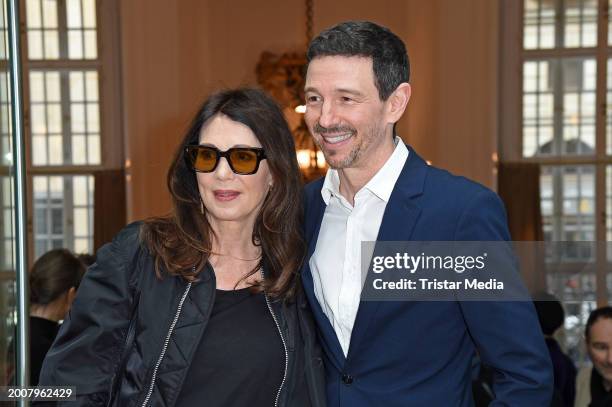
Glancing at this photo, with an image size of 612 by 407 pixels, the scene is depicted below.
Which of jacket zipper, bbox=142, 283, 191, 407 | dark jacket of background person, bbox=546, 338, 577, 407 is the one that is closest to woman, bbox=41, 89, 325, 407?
jacket zipper, bbox=142, 283, 191, 407

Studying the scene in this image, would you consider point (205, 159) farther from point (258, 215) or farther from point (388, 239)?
point (388, 239)

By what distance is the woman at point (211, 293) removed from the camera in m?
2.09

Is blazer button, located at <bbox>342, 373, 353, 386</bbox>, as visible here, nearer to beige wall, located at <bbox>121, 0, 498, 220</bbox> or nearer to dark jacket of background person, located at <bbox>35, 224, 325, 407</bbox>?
dark jacket of background person, located at <bbox>35, 224, 325, 407</bbox>

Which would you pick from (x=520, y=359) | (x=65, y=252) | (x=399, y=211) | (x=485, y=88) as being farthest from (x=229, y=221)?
(x=485, y=88)

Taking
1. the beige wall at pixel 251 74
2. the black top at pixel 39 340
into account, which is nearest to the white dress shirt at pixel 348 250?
the black top at pixel 39 340

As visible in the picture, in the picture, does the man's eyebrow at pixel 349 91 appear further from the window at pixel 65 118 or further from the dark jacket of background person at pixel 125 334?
the window at pixel 65 118

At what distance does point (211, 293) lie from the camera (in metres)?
2.16

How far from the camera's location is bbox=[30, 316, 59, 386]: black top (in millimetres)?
3570

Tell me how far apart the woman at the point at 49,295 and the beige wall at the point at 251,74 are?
558cm

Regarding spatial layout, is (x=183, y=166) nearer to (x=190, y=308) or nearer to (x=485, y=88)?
(x=190, y=308)

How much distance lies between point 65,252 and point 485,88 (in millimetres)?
6384

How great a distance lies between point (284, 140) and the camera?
2307mm

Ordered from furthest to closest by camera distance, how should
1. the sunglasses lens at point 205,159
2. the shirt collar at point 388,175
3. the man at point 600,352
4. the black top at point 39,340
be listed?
the man at point 600,352 < the black top at point 39,340 < the shirt collar at point 388,175 < the sunglasses lens at point 205,159

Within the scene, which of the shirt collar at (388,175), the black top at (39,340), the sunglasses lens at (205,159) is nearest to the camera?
the sunglasses lens at (205,159)
